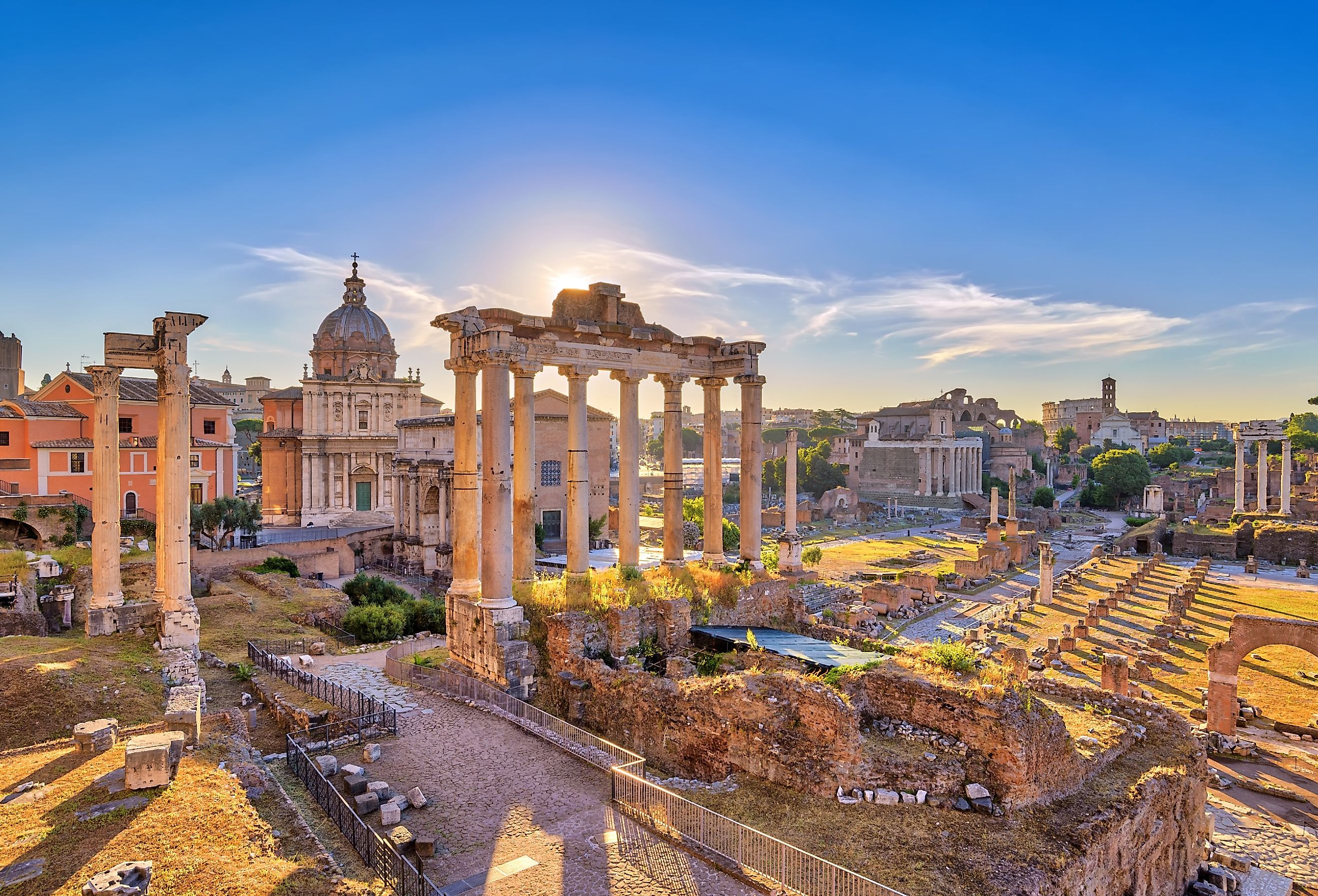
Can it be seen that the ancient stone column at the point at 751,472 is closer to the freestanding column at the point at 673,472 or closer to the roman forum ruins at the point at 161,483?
the freestanding column at the point at 673,472

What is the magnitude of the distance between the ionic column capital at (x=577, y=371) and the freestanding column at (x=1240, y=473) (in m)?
69.7

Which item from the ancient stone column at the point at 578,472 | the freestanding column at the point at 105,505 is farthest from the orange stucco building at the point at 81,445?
the ancient stone column at the point at 578,472

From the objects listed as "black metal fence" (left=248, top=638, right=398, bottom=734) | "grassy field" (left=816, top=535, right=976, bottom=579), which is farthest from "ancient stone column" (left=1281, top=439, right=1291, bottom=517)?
"black metal fence" (left=248, top=638, right=398, bottom=734)

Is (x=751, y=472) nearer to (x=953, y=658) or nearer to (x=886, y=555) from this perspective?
(x=953, y=658)

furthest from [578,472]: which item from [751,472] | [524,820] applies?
[524,820]

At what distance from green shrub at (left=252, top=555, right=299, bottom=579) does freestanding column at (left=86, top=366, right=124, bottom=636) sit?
14.6 m

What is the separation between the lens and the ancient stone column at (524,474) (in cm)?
1656

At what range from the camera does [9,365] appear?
1766 inches

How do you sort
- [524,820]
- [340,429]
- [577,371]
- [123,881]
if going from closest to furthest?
[123,881] → [524,820] → [577,371] → [340,429]

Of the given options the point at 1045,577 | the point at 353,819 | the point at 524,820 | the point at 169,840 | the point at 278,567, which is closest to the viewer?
the point at 169,840

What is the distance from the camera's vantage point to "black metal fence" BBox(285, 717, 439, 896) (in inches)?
314

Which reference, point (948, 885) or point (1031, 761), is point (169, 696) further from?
point (1031, 761)

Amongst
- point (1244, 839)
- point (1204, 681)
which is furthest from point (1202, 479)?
point (1244, 839)

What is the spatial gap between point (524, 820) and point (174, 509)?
1317 centimetres
